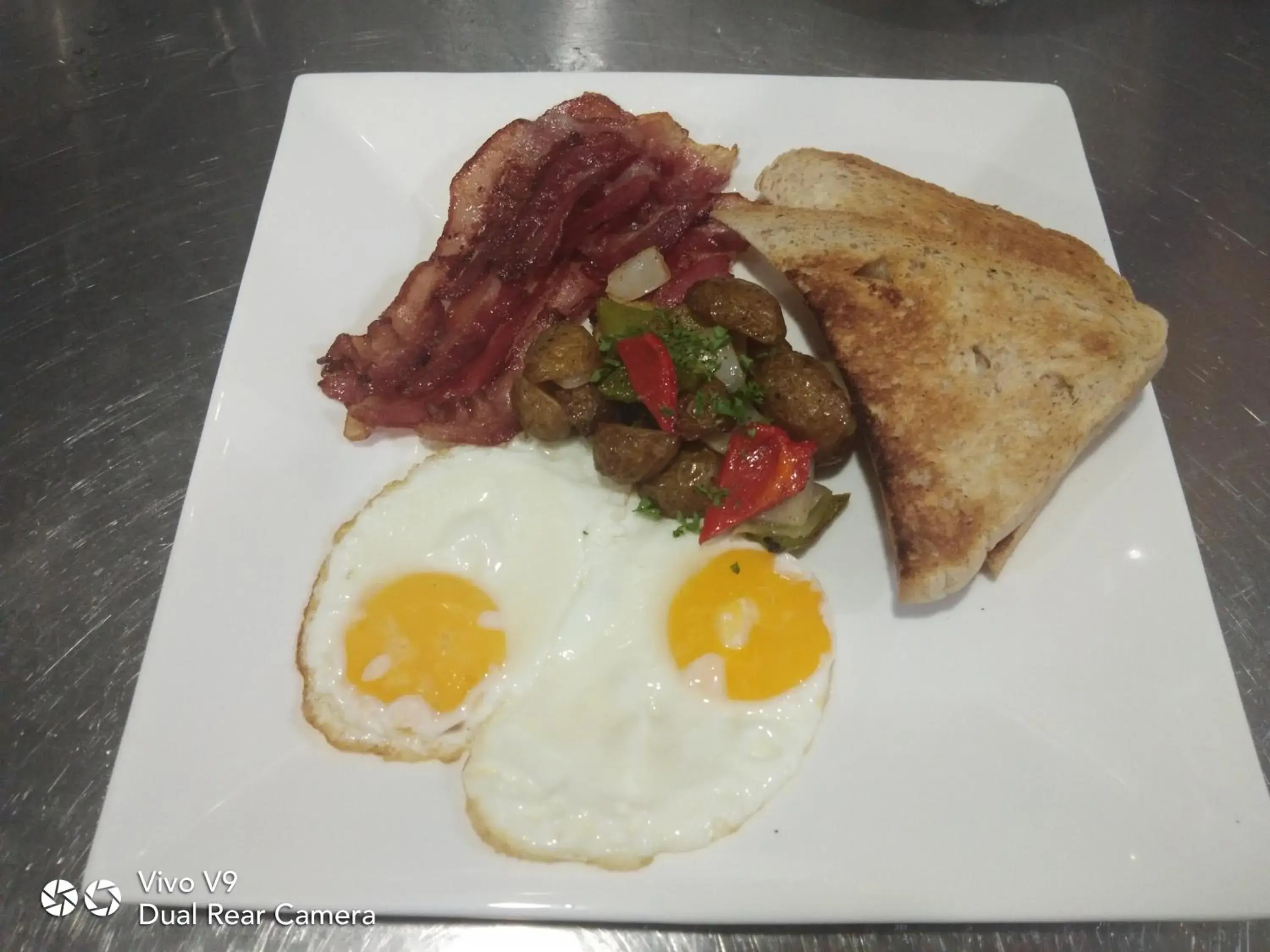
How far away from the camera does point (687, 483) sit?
199 cm

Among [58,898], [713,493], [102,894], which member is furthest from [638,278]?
[58,898]

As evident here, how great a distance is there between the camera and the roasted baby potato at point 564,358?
81.3 inches

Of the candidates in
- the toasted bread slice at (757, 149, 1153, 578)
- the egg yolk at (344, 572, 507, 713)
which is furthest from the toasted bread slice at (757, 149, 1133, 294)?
the egg yolk at (344, 572, 507, 713)

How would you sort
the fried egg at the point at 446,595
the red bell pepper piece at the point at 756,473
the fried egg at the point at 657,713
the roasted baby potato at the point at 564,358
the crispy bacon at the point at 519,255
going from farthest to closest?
the crispy bacon at the point at 519,255, the roasted baby potato at the point at 564,358, the red bell pepper piece at the point at 756,473, the fried egg at the point at 446,595, the fried egg at the point at 657,713

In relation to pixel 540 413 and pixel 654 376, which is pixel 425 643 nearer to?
pixel 540 413

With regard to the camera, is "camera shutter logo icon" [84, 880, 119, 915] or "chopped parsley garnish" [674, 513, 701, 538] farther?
"chopped parsley garnish" [674, 513, 701, 538]

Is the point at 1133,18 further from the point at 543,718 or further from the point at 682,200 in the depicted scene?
the point at 543,718

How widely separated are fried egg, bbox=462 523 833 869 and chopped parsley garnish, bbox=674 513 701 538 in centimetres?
4

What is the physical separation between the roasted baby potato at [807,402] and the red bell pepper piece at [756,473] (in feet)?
0.12

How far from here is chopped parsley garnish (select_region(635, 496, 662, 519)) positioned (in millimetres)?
2039

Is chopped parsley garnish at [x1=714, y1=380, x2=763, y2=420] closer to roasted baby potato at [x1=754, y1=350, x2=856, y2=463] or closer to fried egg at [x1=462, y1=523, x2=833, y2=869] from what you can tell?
roasted baby potato at [x1=754, y1=350, x2=856, y2=463]

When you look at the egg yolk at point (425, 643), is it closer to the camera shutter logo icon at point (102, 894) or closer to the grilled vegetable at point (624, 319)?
the camera shutter logo icon at point (102, 894)

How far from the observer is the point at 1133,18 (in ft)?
12.1

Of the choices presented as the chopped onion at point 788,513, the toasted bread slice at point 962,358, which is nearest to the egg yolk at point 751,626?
the chopped onion at point 788,513
